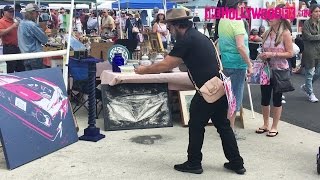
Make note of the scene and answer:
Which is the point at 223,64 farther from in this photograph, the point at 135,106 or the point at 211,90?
the point at 135,106

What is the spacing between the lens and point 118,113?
6.26 meters

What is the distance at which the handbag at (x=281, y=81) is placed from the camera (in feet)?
18.6

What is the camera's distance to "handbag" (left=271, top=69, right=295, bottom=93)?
5.68 m

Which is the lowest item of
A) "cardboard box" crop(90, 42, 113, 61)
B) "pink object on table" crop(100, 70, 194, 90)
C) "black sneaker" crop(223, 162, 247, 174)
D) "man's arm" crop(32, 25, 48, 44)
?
"black sneaker" crop(223, 162, 247, 174)

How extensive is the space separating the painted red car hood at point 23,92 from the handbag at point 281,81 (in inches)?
114

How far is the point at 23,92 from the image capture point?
15.9ft

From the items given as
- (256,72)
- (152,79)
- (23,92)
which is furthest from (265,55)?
(23,92)

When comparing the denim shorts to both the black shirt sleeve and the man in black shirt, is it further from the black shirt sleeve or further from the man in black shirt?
the black shirt sleeve

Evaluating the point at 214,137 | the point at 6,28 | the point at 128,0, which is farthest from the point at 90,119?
the point at 128,0

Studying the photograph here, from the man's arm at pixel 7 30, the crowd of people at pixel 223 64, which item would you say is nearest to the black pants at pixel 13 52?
the man's arm at pixel 7 30

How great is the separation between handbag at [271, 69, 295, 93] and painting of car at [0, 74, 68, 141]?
2.65 metres

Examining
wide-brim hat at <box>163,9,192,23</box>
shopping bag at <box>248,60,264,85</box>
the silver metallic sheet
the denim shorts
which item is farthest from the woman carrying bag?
wide-brim hat at <box>163,9,192,23</box>

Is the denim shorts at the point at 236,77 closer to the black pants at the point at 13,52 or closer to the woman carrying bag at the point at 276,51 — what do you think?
the woman carrying bag at the point at 276,51

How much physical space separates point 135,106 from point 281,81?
2.04m
